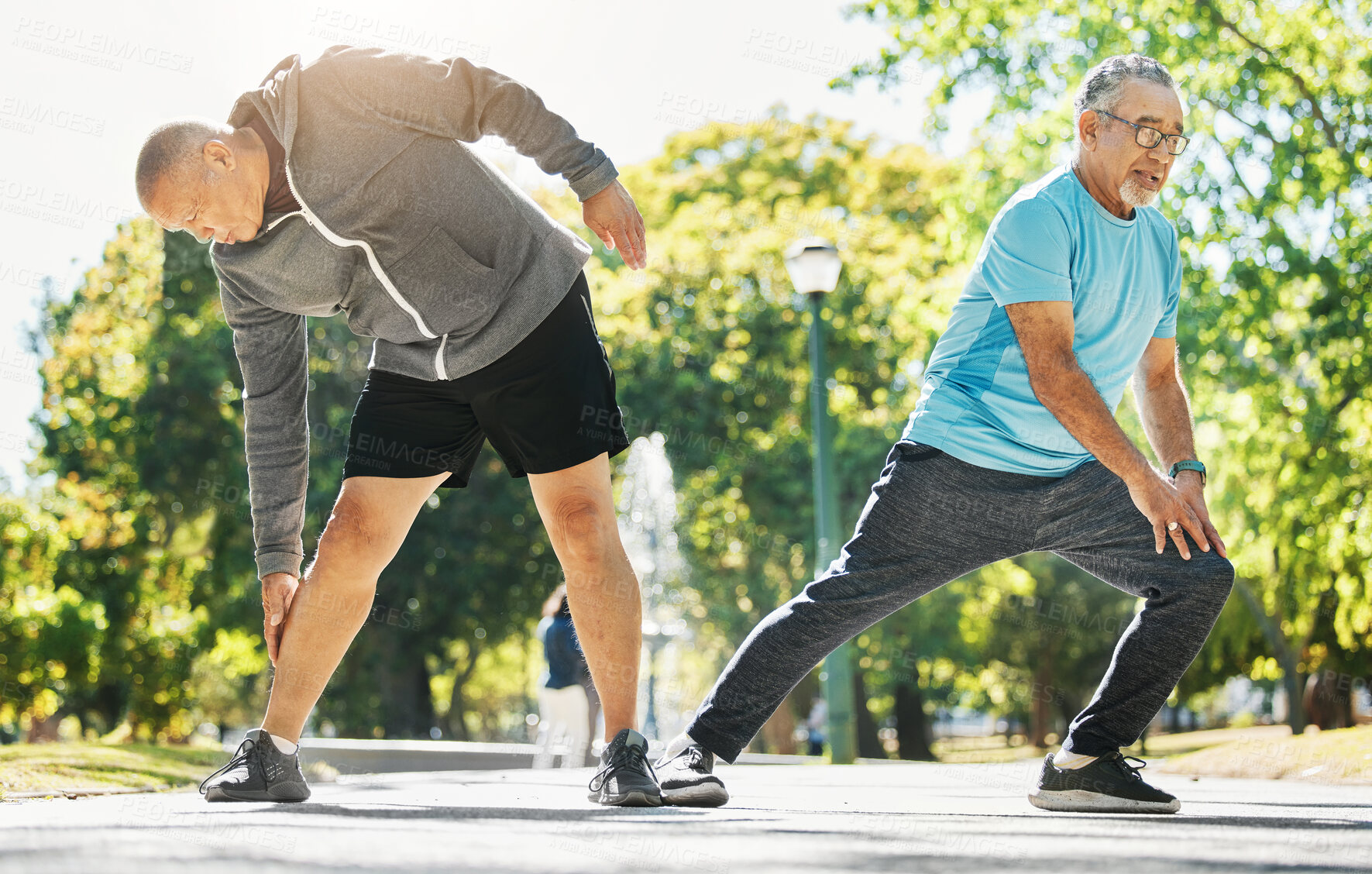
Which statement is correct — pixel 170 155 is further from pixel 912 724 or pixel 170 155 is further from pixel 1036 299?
pixel 912 724

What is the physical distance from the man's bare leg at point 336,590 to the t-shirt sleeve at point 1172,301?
7.21 ft

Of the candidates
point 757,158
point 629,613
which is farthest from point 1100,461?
point 757,158

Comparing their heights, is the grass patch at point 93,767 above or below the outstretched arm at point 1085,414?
below

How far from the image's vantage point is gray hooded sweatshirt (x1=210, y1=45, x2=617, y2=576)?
334cm

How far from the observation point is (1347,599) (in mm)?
16031

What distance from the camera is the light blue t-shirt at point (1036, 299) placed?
Result: 3.40 m

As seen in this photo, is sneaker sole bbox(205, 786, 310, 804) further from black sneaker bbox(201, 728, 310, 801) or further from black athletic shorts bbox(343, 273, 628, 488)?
black athletic shorts bbox(343, 273, 628, 488)

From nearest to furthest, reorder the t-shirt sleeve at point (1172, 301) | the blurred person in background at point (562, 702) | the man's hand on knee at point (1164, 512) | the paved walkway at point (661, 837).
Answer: the paved walkway at point (661, 837)
the man's hand on knee at point (1164, 512)
the t-shirt sleeve at point (1172, 301)
the blurred person in background at point (562, 702)

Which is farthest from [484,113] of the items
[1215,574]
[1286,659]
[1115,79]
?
[1286,659]

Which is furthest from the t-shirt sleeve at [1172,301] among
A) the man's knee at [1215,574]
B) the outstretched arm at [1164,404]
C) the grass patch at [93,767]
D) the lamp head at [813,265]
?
the lamp head at [813,265]

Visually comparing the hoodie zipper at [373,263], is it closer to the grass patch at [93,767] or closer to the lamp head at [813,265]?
the grass patch at [93,767]

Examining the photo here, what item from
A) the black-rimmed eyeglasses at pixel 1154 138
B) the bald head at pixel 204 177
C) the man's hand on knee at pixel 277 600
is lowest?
the man's hand on knee at pixel 277 600

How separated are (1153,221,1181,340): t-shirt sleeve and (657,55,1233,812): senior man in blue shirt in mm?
98

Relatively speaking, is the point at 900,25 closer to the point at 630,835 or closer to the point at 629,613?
the point at 629,613
